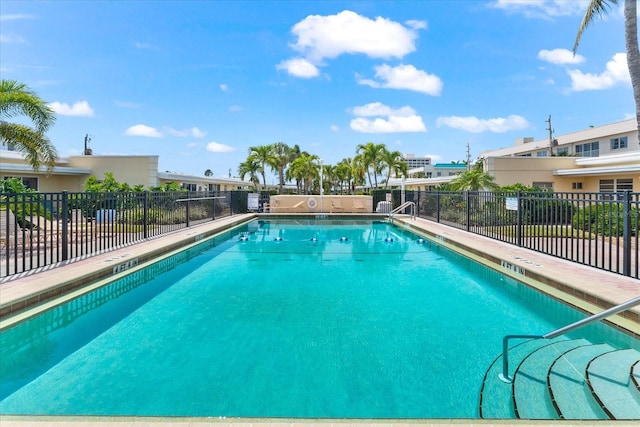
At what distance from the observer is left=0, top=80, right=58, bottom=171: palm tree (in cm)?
959

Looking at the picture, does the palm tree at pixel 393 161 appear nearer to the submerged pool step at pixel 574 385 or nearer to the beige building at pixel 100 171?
the beige building at pixel 100 171

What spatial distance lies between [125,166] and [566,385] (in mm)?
23844

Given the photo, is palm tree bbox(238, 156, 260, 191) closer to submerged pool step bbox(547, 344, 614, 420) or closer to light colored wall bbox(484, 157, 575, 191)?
light colored wall bbox(484, 157, 575, 191)

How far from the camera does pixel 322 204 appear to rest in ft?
78.5

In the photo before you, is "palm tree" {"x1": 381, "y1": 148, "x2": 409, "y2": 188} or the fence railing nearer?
the fence railing

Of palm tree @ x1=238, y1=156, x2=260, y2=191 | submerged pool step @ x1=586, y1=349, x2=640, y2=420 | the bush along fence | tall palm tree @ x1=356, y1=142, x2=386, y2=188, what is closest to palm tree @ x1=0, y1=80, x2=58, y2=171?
the bush along fence

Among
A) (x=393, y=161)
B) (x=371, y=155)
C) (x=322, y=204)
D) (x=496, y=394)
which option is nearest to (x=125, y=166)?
(x=322, y=204)

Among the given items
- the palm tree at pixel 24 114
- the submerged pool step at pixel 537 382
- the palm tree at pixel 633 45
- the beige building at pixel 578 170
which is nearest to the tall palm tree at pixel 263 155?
the beige building at pixel 578 170

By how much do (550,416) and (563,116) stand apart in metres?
44.8

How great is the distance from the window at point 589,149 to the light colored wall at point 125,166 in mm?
36013

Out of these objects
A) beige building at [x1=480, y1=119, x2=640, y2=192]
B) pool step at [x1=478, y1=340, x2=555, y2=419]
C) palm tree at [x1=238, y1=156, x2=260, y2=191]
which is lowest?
pool step at [x1=478, y1=340, x2=555, y2=419]

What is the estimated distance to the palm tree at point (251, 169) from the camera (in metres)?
36.9

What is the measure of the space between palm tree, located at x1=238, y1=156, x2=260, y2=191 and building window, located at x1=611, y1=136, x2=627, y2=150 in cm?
3073

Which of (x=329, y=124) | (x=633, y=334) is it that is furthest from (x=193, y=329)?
(x=329, y=124)
